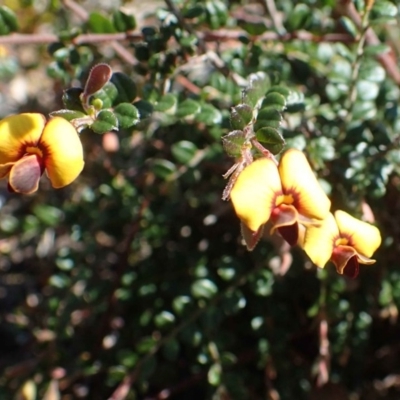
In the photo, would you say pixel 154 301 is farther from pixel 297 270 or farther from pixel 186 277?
pixel 297 270

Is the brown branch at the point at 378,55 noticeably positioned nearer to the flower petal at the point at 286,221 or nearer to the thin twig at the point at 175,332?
the thin twig at the point at 175,332

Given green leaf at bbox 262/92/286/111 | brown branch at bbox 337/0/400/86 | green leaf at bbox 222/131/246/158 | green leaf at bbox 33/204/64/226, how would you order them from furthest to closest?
green leaf at bbox 33/204/64/226 < brown branch at bbox 337/0/400/86 < green leaf at bbox 262/92/286/111 < green leaf at bbox 222/131/246/158

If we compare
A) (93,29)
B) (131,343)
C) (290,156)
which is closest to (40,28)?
(93,29)

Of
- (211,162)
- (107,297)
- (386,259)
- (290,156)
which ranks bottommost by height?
(107,297)

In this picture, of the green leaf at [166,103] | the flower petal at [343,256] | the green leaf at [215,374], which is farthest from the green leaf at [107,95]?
the green leaf at [215,374]

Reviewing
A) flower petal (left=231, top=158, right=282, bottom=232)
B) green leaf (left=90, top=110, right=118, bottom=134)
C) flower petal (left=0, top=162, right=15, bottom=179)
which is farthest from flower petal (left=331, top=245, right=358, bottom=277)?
flower petal (left=0, top=162, right=15, bottom=179)

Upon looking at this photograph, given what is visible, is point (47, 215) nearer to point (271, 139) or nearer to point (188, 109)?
point (188, 109)

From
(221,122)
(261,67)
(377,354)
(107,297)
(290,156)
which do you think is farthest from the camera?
(377,354)

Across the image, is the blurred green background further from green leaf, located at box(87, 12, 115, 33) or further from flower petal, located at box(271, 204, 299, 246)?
flower petal, located at box(271, 204, 299, 246)
